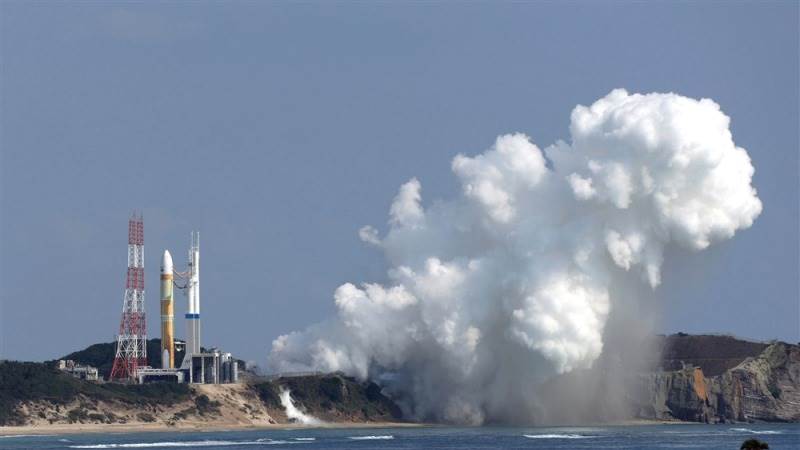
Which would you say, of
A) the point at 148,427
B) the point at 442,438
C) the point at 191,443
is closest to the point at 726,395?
the point at 442,438

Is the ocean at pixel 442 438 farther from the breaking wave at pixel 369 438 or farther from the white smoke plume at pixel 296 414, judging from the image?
the white smoke plume at pixel 296 414

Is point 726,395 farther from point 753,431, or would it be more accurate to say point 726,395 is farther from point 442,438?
point 442,438

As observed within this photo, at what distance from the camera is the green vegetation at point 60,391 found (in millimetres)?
168625

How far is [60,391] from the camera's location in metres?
172

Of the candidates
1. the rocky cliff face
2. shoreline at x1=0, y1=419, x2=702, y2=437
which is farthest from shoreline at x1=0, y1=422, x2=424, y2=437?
the rocky cliff face

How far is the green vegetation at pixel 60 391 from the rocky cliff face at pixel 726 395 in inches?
1998

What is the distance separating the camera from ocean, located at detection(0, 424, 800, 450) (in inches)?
5325

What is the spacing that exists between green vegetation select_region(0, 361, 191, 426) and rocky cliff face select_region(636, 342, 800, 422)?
5075 centimetres

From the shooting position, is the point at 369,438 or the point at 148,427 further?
the point at 148,427

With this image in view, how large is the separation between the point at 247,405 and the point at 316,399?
345 inches

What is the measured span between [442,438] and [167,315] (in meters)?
45.1

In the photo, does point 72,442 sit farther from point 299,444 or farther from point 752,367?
point 752,367

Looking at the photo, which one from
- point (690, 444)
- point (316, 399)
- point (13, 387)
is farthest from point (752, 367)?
point (13, 387)

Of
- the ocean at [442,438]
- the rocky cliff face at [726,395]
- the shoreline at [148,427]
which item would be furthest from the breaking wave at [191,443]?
the rocky cliff face at [726,395]
